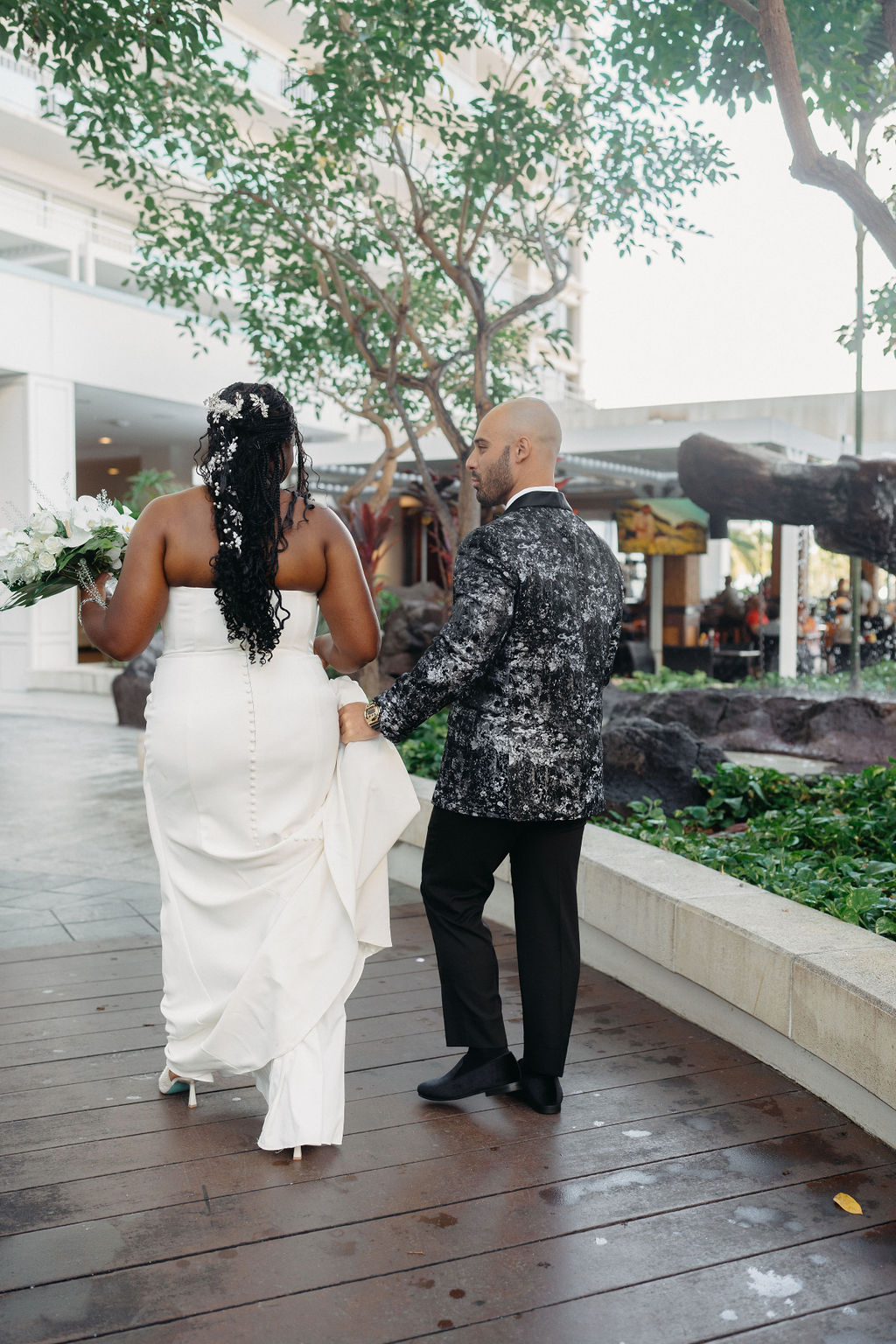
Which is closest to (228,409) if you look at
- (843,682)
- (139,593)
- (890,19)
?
(139,593)

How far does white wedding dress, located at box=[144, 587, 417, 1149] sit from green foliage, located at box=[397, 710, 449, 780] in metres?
3.44

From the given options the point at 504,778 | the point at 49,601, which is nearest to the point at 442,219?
the point at 504,778

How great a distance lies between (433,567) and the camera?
84.4 feet

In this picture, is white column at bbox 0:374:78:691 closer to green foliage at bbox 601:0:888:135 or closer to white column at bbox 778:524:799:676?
white column at bbox 778:524:799:676

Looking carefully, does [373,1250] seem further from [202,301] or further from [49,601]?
[202,301]

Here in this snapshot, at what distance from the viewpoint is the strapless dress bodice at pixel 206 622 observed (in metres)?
2.74

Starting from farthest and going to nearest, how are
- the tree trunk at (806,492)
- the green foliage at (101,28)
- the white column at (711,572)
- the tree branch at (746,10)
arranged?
1. the white column at (711,572)
2. the tree trunk at (806,492)
3. the green foliage at (101,28)
4. the tree branch at (746,10)

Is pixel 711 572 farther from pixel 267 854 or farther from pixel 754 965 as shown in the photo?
pixel 267 854

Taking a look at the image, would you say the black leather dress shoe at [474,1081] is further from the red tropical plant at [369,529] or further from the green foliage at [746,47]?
the red tropical plant at [369,529]

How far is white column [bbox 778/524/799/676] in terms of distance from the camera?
14852 millimetres

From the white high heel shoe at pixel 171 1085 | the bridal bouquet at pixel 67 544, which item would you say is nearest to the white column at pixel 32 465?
the bridal bouquet at pixel 67 544

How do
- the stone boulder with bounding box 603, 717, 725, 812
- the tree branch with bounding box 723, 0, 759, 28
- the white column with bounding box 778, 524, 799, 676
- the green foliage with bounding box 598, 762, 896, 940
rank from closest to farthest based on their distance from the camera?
1. the green foliage with bounding box 598, 762, 896, 940
2. the tree branch with bounding box 723, 0, 759, 28
3. the stone boulder with bounding box 603, 717, 725, 812
4. the white column with bounding box 778, 524, 799, 676

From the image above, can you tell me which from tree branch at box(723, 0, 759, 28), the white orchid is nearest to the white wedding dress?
the white orchid

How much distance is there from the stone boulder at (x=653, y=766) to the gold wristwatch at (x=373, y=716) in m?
3.12
